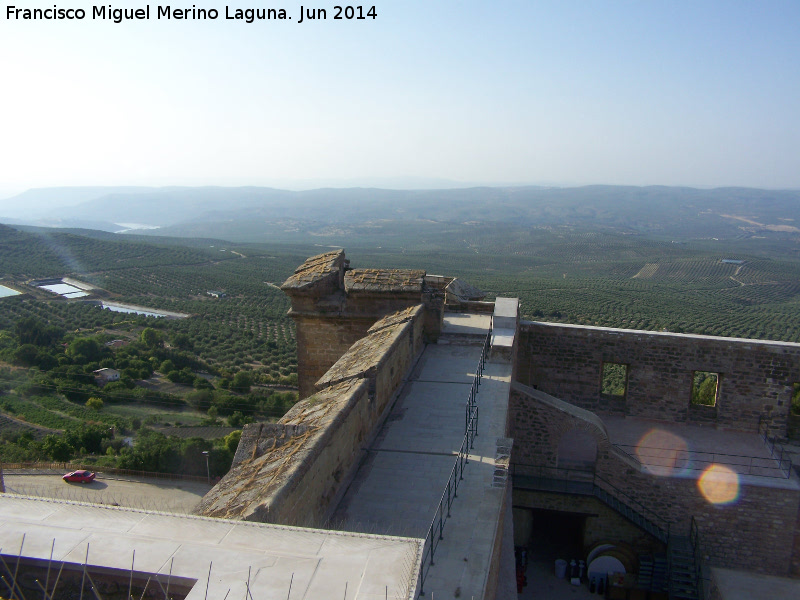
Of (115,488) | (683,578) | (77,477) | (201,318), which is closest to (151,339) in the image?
(201,318)

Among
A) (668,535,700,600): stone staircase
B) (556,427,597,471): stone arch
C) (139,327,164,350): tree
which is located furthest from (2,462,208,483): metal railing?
(139,327,164,350): tree

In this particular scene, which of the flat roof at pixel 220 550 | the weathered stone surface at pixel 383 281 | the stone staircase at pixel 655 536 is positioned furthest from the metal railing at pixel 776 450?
the flat roof at pixel 220 550

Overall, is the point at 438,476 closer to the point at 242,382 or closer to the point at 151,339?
the point at 242,382

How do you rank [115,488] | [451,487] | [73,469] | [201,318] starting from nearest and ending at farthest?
1. [451,487]
2. [115,488]
3. [73,469]
4. [201,318]

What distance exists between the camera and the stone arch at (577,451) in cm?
1068

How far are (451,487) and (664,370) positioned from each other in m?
7.61

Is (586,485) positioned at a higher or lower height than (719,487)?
lower

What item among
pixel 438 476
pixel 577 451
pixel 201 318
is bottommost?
pixel 201 318

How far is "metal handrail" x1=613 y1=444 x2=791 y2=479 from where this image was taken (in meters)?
10.1

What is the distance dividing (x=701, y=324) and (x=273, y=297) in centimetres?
4247

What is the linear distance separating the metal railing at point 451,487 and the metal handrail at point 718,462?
3907 mm

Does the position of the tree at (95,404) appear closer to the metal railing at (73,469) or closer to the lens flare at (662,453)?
the metal railing at (73,469)

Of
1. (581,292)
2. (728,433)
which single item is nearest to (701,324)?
(581,292)

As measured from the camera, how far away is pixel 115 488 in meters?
22.8
